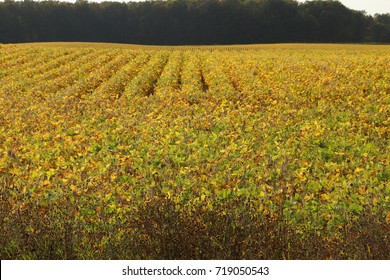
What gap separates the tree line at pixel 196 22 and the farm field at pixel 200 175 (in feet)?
282

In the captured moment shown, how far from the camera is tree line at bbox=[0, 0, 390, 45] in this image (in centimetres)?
10412

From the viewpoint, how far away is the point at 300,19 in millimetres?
105500

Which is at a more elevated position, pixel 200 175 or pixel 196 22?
pixel 196 22

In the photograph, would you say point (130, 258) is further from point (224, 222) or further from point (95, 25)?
point (95, 25)

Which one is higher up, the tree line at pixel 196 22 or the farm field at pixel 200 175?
the tree line at pixel 196 22

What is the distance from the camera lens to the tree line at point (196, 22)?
10412cm

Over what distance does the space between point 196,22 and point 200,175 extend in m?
102

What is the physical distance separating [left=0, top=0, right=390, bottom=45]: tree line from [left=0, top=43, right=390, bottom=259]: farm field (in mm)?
85981

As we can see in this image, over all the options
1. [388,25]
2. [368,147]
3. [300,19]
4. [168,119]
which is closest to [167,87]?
[168,119]

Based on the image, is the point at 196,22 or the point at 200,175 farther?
the point at 196,22

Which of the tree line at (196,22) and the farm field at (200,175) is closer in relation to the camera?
the farm field at (200,175)

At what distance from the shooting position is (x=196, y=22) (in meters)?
108

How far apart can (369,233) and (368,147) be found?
583 centimetres

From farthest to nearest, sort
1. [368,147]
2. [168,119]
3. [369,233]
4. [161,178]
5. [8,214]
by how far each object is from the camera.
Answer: [168,119] < [368,147] < [161,178] < [8,214] < [369,233]
